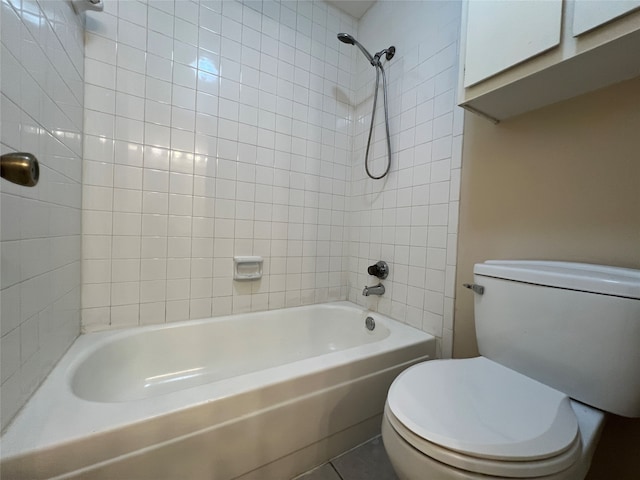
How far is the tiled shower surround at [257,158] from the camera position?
3.82ft

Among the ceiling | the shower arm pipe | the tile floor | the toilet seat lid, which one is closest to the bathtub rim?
the toilet seat lid

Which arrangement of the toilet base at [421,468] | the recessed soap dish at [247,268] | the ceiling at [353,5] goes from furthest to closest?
the ceiling at [353,5], the recessed soap dish at [247,268], the toilet base at [421,468]

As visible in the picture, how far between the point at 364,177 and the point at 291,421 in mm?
1391

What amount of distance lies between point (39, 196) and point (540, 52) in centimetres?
146

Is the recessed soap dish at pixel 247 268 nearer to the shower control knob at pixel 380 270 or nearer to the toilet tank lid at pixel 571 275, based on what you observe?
the shower control knob at pixel 380 270

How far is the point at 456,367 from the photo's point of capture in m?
0.82

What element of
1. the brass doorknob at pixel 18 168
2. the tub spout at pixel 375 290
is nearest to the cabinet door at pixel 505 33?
the tub spout at pixel 375 290

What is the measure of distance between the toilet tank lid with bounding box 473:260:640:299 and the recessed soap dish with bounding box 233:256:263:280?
43.0 inches

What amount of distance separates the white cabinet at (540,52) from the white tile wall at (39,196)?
125 centimetres

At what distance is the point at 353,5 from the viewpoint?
1.65 m

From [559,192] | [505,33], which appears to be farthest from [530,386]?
[505,33]

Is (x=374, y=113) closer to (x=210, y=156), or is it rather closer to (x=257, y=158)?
(x=257, y=158)

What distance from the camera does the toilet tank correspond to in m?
0.63

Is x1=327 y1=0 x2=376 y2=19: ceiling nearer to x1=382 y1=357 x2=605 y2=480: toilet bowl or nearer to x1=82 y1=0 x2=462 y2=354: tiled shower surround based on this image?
x1=82 y1=0 x2=462 y2=354: tiled shower surround
